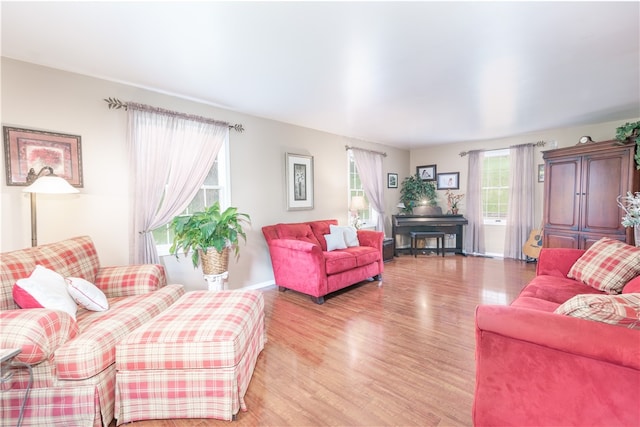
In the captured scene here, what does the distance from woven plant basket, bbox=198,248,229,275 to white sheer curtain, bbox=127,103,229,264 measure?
52 cm

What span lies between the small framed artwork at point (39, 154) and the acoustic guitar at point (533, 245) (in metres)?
6.26

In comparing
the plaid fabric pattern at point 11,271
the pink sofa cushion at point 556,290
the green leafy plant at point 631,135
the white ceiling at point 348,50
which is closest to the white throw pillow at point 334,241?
the white ceiling at point 348,50

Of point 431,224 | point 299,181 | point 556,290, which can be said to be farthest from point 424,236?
point 556,290

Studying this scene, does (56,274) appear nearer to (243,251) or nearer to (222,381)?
(222,381)

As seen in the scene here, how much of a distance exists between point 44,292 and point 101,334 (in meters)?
0.52

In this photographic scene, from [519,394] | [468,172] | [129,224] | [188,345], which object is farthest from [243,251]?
[468,172]

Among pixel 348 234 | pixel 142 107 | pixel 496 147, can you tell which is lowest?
pixel 348 234

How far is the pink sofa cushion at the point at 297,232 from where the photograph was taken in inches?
151

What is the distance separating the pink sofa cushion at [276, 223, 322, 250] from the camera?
12.6ft

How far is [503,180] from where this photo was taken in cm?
560

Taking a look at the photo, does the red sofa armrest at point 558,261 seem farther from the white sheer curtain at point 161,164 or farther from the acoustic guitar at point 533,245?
the white sheer curtain at point 161,164

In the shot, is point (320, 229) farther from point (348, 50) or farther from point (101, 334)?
point (101, 334)

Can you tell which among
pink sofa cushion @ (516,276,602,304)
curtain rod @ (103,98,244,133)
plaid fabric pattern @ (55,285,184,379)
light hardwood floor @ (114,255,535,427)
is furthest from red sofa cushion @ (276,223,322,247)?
pink sofa cushion @ (516,276,602,304)

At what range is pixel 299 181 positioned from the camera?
4.36 meters
